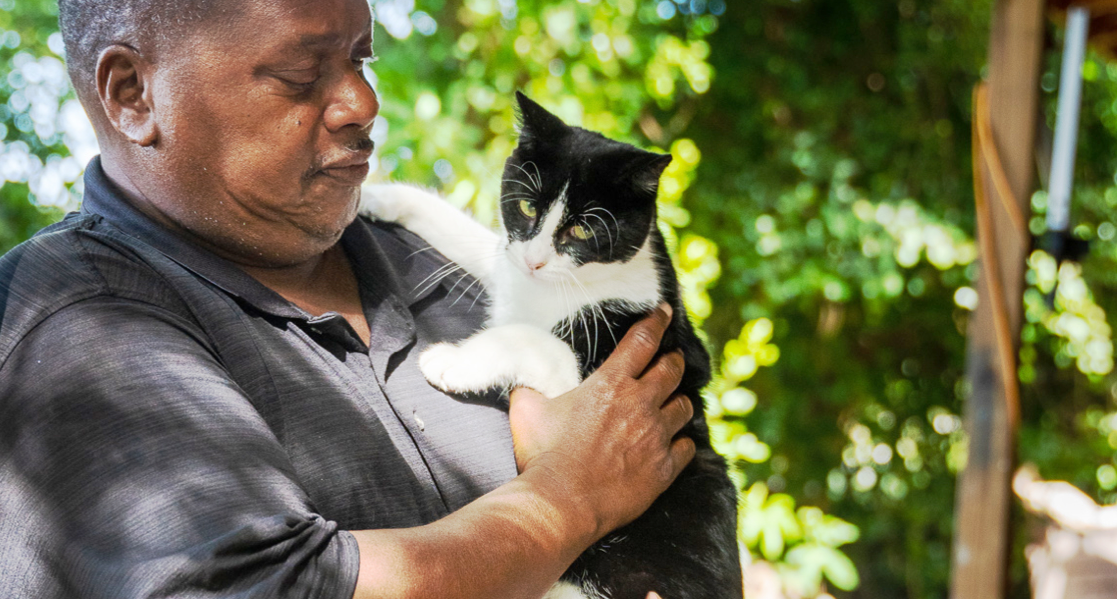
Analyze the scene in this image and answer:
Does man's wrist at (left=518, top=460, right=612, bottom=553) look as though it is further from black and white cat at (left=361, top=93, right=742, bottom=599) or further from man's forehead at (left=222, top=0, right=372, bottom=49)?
man's forehead at (left=222, top=0, right=372, bottom=49)

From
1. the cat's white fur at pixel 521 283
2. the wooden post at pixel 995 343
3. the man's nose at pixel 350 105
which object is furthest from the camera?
the wooden post at pixel 995 343

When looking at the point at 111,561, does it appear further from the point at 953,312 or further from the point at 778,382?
the point at 953,312

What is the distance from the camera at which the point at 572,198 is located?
1658 mm

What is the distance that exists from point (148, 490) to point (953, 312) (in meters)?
4.28

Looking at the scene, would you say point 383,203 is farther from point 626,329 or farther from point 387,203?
point 626,329

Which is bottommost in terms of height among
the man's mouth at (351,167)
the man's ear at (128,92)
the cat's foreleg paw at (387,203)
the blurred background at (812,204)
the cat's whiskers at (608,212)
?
the blurred background at (812,204)

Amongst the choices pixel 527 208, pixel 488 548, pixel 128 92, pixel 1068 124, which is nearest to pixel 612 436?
pixel 488 548

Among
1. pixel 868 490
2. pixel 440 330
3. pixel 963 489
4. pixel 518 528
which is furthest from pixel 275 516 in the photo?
pixel 868 490

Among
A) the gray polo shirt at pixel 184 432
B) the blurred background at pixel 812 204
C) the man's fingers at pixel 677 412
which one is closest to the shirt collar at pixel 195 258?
the gray polo shirt at pixel 184 432

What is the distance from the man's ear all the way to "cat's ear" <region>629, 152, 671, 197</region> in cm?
82

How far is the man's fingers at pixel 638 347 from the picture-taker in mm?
1428

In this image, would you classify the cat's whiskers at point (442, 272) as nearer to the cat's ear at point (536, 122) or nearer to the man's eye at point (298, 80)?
the cat's ear at point (536, 122)

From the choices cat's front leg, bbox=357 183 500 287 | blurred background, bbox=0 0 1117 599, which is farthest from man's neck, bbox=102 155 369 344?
blurred background, bbox=0 0 1117 599

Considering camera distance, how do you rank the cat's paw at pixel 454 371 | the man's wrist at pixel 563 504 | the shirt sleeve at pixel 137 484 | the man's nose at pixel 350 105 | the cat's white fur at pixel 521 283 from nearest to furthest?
the shirt sleeve at pixel 137 484, the man's wrist at pixel 563 504, the man's nose at pixel 350 105, the cat's paw at pixel 454 371, the cat's white fur at pixel 521 283
